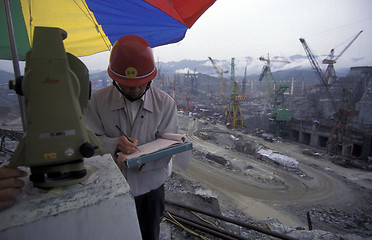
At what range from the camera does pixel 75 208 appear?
0.71 meters

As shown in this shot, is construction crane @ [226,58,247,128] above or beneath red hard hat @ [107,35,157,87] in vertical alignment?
beneath

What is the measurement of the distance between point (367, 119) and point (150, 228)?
35801 mm

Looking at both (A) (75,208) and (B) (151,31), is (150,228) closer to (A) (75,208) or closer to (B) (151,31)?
(A) (75,208)

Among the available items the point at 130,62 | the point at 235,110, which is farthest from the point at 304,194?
the point at 235,110

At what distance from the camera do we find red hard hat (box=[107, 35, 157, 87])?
1.32m

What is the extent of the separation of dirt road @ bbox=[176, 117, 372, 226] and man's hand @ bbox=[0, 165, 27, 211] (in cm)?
1051

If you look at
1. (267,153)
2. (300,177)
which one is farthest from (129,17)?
(267,153)

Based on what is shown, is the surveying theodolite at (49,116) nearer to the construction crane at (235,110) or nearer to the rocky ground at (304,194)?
the rocky ground at (304,194)

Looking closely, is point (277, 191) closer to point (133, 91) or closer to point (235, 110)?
point (133, 91)

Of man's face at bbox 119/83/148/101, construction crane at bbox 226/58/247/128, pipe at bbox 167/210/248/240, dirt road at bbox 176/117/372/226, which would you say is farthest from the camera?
construction crane at bbox 226/58/247/128

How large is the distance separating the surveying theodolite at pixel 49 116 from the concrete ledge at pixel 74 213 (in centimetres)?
7

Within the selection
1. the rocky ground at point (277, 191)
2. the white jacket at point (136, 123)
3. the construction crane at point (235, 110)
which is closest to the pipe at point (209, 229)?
the rocky ground at point (277, 191)

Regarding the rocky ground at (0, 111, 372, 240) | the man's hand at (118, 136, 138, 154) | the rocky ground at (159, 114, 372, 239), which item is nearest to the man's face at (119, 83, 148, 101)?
the man's hand at (118, 136, 138, 154)

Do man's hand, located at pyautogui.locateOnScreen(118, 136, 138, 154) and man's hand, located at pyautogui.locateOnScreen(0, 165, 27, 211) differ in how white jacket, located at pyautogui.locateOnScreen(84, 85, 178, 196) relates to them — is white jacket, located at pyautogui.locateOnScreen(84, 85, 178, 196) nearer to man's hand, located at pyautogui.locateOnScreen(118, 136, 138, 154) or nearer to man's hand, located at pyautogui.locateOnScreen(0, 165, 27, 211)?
man's hand, located at pyautogui.locateOnScreen(118, 136, 138, 154)
